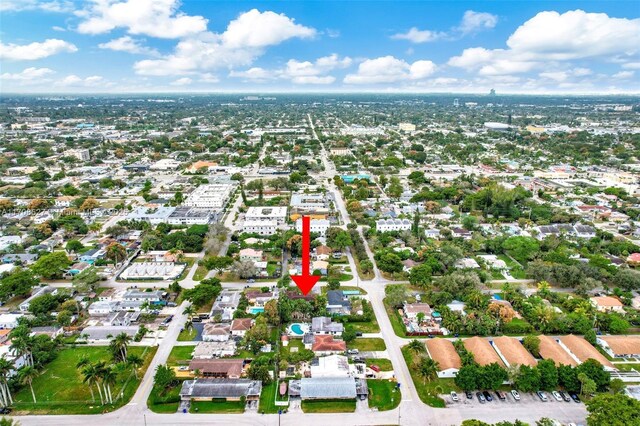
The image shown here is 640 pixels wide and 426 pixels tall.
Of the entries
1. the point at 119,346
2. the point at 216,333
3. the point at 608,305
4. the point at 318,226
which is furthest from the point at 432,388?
the point at 318,226

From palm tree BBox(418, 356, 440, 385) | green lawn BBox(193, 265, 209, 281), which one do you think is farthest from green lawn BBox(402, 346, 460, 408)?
green lawn BBox(193, 265, 209, 281)

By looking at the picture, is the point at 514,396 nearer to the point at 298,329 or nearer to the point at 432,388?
the point at 432,388

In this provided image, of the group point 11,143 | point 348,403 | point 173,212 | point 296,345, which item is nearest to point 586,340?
point 348,403

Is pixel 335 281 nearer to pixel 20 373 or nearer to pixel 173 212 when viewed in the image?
pixel 20 373

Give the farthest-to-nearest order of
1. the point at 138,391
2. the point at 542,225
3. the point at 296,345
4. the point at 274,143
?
the point at 274,143 < the point at 542,225 < the point at 296,345 < the point at 138,391

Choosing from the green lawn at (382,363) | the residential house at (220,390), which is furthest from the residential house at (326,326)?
the residential house at (220,390)
